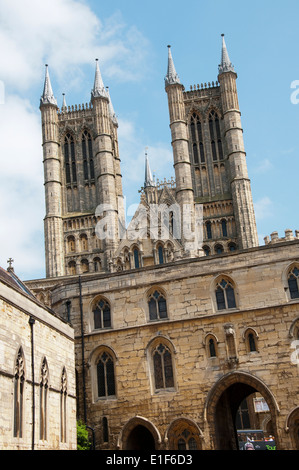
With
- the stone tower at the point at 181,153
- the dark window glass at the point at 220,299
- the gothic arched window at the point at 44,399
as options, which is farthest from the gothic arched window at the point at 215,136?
the gothic arched window at the point at 44,399

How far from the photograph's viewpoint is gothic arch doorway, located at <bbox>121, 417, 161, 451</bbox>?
1034 inches

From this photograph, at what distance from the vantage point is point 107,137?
6781cm

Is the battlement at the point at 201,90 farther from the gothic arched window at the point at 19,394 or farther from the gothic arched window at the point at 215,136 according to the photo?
the gothic arched window at the point at 19,394

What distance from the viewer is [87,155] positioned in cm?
6950

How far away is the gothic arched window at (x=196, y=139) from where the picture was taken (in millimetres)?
66812

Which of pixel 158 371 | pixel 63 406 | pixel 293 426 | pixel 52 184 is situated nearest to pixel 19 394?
pixel 63 406

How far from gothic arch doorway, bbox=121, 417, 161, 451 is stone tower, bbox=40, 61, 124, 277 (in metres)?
34.7

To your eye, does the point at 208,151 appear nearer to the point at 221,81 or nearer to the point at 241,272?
the point at 221,81

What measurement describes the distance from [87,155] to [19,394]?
51837mm

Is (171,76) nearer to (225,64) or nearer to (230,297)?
(225,64)

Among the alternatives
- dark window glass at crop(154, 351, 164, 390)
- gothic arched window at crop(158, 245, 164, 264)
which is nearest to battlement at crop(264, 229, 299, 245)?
gothic arched window at crop(158, 245, 164, 264)

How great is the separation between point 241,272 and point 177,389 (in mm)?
5529

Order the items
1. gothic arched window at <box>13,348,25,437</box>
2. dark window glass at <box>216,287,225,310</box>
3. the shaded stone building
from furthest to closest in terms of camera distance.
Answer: dark window glass at <box>216,287,225,310</box>, gothic arched window at <box>13,348,25,437</box>, the shaded stone building

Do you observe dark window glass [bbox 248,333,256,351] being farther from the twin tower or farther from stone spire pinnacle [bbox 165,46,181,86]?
stone spire pinnacle [bbox 165,46,181,86]
